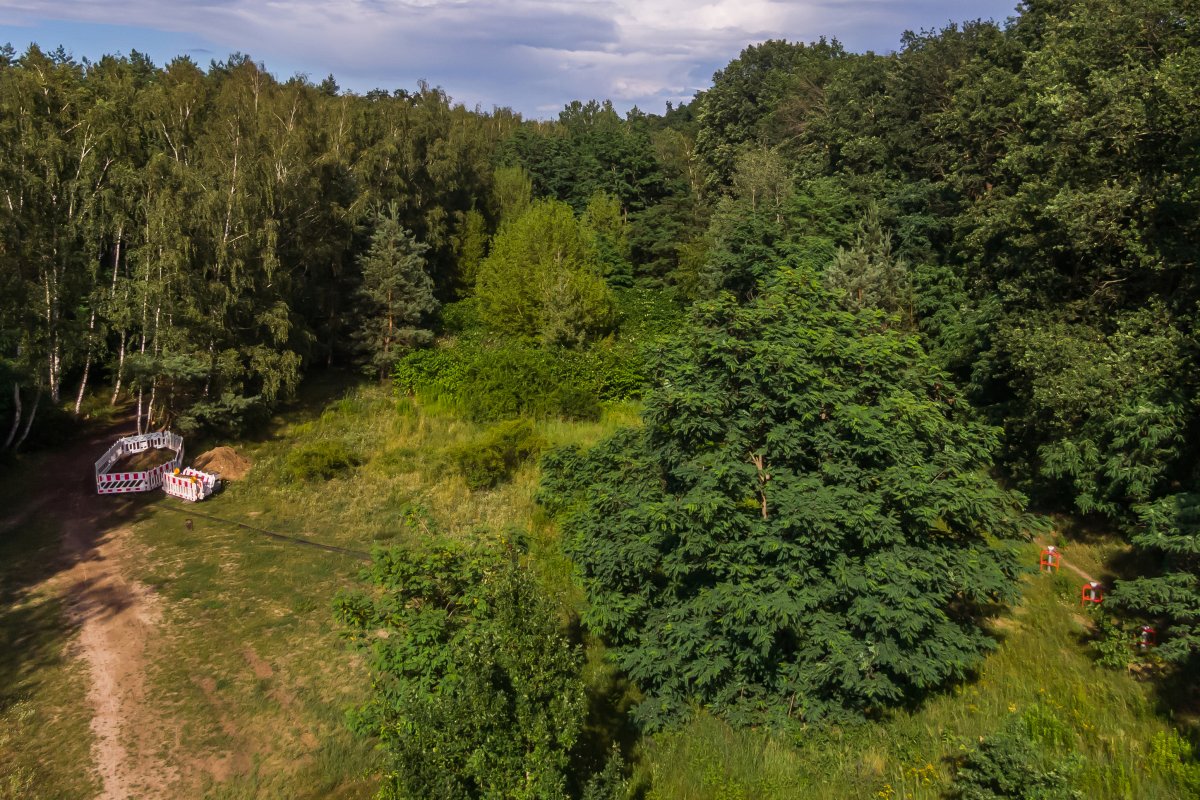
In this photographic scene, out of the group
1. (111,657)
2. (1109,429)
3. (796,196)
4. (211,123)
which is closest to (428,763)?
(111,657)

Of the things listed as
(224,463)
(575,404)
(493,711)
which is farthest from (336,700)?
(575,404)

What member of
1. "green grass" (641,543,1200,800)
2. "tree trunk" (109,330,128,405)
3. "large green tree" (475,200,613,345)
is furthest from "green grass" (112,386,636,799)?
"large green tree" (475,200,613,345)

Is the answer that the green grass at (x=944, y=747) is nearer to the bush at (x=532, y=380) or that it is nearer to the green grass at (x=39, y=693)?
the green grass at (x=39, y=693)

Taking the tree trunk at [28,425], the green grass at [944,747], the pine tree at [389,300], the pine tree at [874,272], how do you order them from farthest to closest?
the pine tree at [389,300], the pine tree at [874,272], the tree trunk at [28,425], the green grass at [944,747]

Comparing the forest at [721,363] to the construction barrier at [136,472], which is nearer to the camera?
the forest at [721,363]

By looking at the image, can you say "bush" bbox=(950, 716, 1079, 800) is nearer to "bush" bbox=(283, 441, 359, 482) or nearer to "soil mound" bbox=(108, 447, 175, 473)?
"bush" bbox=(283, 441, 359, 482)

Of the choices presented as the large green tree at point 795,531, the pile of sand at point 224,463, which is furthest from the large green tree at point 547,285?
the large green tree at point 795,531

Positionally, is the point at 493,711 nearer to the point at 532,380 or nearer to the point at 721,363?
the point at 721,363
